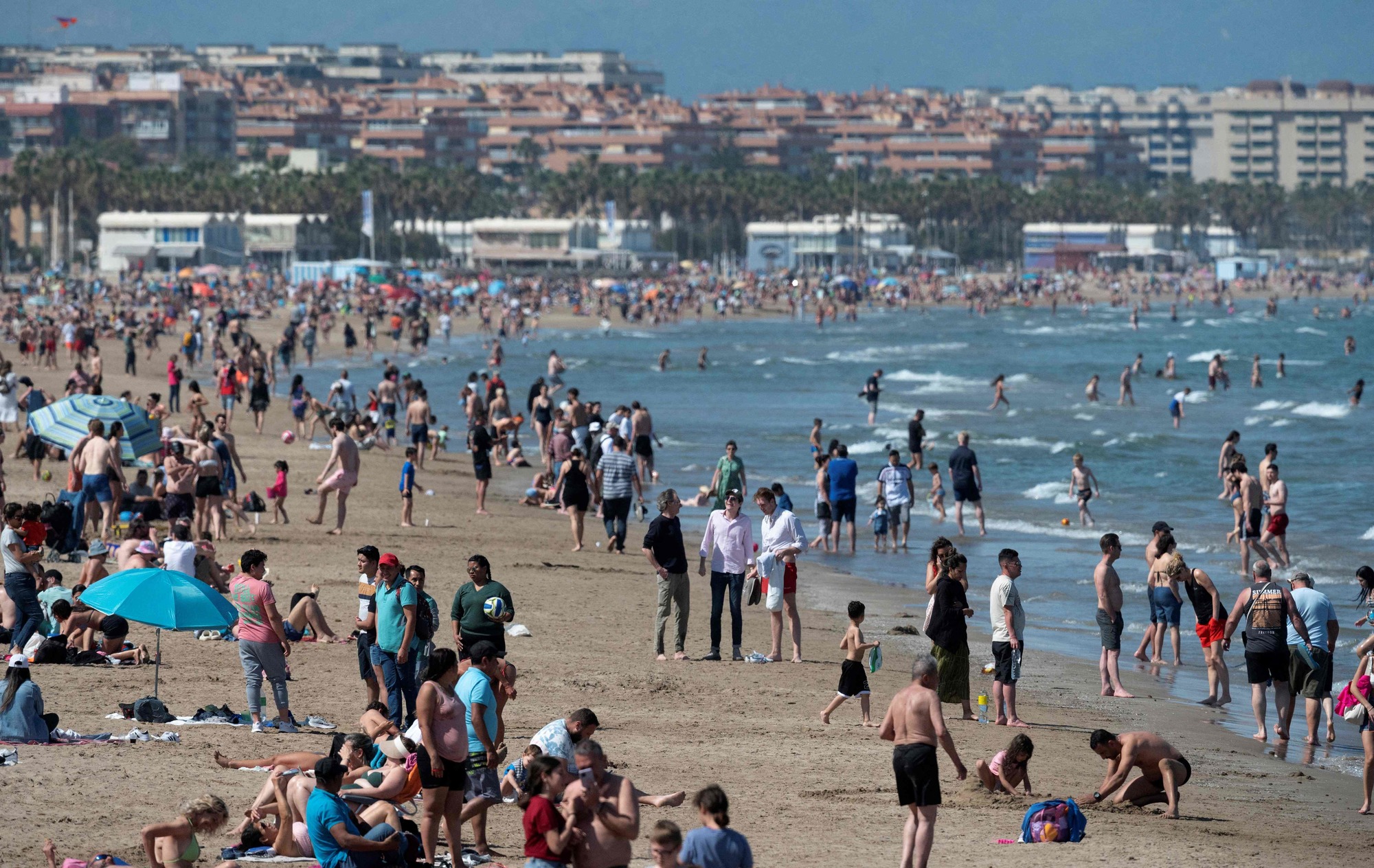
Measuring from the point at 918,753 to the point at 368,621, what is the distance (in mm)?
3529

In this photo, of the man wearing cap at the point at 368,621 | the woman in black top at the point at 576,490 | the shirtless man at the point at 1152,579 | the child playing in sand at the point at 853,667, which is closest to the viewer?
the man wearing cap at the point at 368,621

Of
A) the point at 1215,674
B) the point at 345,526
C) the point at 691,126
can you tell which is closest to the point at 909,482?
the point at 345,526

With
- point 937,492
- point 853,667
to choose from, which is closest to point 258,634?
point 853,667

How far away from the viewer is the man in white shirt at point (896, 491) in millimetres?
20406

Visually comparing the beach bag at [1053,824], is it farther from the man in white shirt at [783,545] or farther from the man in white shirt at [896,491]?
the man in white shirt at [896,491]

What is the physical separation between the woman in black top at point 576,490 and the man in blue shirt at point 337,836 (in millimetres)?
10169

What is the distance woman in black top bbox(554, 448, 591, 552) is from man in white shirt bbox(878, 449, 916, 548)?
3800 mm

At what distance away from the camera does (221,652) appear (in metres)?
12.9

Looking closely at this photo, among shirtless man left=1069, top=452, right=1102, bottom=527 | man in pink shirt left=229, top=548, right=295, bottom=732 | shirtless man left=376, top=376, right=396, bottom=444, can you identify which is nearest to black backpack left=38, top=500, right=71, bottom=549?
man in pink shirt left=229, top=548, right=295, bottom=732

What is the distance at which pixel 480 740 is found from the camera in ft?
27.6

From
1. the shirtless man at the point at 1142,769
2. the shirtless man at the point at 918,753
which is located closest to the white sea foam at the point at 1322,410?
the shirtless man at the point at 1142,769

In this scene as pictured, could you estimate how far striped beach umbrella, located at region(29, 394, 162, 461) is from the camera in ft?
58.1

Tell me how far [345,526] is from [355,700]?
804 centimetres

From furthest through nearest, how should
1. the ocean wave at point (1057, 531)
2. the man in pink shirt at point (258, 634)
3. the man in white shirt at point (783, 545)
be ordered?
1. the ocean wave at point (1057, 531)
2. the man in white shirt at point (783, 545)
3. the man in pink shirt at point (258, 634)
